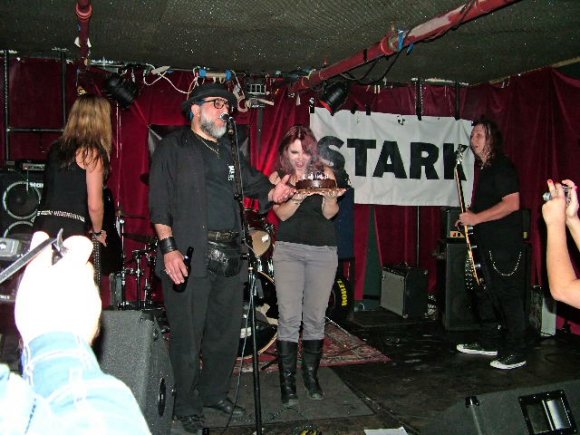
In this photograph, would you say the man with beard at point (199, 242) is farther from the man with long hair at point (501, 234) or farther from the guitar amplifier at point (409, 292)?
the guitar amplifier at point (409, 292)

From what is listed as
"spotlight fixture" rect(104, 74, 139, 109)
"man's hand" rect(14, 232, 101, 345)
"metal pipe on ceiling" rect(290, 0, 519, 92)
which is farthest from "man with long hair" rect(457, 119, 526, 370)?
"man's hand" rect(14, 232, 101, 345)

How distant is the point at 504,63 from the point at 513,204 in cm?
236

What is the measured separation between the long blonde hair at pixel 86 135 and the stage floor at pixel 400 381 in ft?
3.13

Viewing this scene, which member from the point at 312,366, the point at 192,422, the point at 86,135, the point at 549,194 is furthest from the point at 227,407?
the point at 549,194

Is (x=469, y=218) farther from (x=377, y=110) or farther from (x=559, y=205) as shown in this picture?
(x=377, y=110)

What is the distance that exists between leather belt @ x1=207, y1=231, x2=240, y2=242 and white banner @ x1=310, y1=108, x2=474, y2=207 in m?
3.50

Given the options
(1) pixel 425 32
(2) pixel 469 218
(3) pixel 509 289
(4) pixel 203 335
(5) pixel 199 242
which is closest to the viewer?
(5) pixel 199 242

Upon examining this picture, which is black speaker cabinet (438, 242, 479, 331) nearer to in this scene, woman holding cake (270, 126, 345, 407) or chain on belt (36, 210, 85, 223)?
woman holding cake (270, 126, 345, 407)

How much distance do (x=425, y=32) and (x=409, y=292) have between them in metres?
3.40

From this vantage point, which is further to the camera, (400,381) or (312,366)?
(400,381)

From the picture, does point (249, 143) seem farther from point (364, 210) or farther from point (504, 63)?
point (504, 63)

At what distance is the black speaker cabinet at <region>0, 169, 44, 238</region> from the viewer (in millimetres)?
4934

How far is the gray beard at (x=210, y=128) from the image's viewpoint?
315 cm

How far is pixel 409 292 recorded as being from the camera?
6.41 meters
